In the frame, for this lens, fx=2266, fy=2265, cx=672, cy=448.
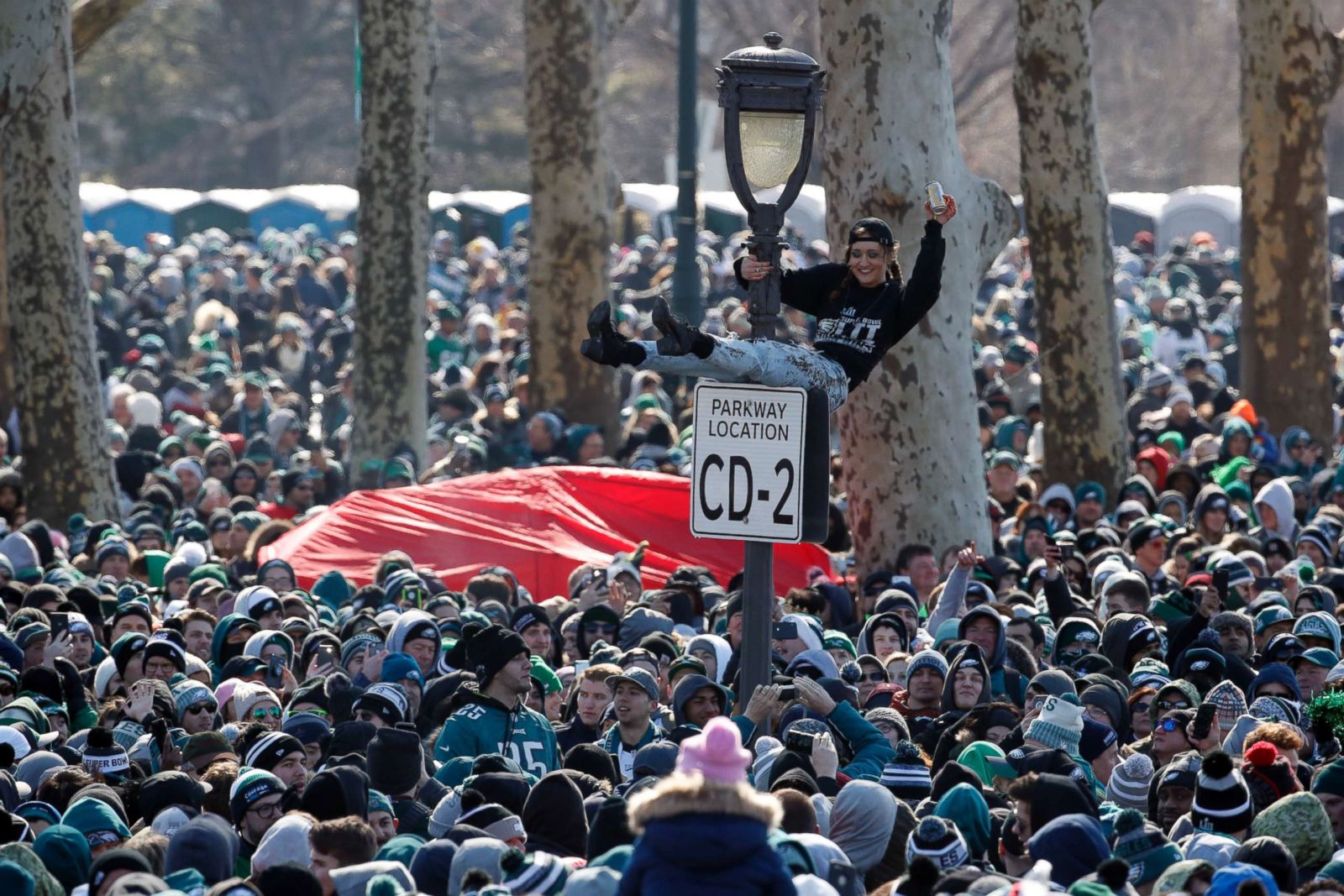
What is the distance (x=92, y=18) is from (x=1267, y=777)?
14345mm

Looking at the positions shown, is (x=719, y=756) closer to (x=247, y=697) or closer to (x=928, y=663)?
(x=928, y=663)

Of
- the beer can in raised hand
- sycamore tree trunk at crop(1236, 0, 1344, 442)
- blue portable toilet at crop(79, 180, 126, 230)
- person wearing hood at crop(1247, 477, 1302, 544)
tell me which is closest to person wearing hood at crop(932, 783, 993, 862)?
the beer can in raised hand

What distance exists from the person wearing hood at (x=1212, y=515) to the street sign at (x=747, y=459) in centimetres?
→ 790

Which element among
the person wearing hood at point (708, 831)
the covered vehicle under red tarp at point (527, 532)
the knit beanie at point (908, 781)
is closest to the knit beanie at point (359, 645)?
the knit beanie at point (908, 781)

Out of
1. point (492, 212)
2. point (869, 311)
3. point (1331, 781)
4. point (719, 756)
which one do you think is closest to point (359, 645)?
point (869, 311)

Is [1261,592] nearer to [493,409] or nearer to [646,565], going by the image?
[646,565]

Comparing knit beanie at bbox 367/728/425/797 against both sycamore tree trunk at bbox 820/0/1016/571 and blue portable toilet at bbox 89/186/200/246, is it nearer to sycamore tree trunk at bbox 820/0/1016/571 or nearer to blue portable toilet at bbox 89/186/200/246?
sycamore tree trunk at bbox 820/0/1016/571

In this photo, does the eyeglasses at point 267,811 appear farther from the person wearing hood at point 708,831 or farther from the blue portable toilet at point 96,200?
the blue portable toilet at point 96,200

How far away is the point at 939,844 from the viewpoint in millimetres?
6617

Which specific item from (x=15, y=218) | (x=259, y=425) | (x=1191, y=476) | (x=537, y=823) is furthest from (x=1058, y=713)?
(x=259, y=425)

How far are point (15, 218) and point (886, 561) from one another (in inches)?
310

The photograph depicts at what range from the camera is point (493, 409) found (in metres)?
21.4

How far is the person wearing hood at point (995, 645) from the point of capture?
409 inches

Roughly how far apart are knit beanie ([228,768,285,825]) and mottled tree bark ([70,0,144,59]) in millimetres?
12586
